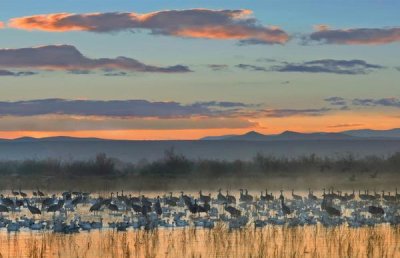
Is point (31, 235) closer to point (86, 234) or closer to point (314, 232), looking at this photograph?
point (86, 234)

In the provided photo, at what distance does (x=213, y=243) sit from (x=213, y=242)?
0.46ft

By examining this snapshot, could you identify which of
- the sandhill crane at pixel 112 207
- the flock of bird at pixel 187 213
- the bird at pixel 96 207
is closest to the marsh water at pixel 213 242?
the flock of bird at pixel 187 213

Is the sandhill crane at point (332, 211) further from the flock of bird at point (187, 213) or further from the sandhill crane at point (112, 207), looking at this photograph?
the sandhill crane at point (112, 207)

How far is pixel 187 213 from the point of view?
29.0m

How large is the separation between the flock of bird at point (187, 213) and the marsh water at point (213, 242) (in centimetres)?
36

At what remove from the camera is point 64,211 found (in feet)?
94.7

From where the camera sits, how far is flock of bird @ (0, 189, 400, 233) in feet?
81.5

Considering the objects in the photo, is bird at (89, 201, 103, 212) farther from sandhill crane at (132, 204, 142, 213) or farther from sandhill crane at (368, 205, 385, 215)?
sandhill crane at (368, 205, 385, 215)

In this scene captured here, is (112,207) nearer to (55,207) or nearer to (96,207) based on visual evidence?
(96,207)

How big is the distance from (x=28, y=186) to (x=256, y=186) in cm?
1032

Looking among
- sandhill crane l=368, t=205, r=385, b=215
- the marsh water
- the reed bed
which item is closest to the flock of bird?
sandhill crane l=368, t=205, r=385, b=215

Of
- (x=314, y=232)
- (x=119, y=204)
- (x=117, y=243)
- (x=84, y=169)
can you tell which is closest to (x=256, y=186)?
(x=84, y=169)

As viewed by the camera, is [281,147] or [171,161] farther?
[281,147]

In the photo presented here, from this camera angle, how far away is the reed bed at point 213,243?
19.8 m
